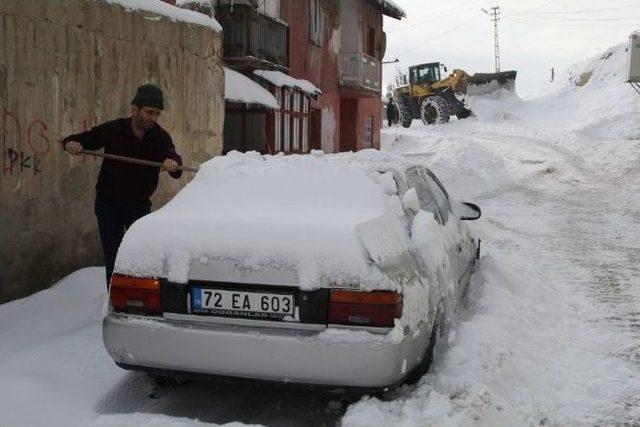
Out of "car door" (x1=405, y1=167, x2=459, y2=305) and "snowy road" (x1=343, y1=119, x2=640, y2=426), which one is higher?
"car door" (x1=405, y1=167, x2=459, y2=305)

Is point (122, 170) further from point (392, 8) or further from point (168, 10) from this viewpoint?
point (392, 8)

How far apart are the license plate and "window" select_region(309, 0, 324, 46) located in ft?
61.6

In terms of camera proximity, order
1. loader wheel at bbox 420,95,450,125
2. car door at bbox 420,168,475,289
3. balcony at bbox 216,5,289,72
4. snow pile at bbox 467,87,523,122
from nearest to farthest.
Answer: car door at bbox 420,168,475,289
balcony at bbox 216,5,289,72
loader wheel at bbox 420,95,450,125
snow pile at bbox 467,87,523,122

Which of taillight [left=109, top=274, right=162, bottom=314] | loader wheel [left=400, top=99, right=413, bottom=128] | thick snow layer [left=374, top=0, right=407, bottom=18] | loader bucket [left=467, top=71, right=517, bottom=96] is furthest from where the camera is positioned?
loader bucket [left=467, top=71, right=517, bottom=96]

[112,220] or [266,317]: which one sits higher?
[112,220]

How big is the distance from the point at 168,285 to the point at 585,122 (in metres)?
31.0

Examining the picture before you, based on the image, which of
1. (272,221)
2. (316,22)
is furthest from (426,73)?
(272,221)

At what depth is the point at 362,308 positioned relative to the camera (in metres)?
2.76

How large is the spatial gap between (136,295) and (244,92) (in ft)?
37.8

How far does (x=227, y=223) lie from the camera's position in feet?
9.99

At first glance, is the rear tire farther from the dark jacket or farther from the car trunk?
the dark jacket

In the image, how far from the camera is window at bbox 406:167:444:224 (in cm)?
429

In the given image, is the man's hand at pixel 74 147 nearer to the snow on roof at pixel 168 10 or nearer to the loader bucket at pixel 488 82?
the snow on roof at pixel 168 10

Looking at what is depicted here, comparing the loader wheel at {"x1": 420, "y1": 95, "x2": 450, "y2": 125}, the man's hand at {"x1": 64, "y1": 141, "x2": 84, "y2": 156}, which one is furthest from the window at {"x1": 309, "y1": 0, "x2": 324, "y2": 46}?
the man's hand at {"x1": 64, "y1": 141, "x2": 84, "y2": 156}
